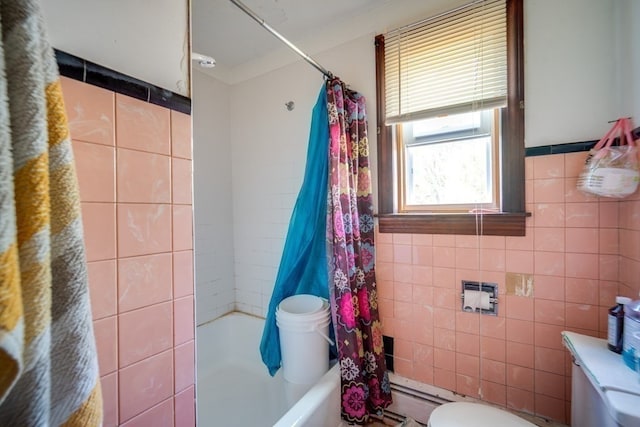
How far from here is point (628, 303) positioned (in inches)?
34.6

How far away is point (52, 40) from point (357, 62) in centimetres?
152

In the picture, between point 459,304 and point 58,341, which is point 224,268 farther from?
point 58,341

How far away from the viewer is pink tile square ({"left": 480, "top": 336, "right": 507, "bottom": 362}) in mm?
1356

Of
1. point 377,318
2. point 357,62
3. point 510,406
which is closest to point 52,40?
point 357,62

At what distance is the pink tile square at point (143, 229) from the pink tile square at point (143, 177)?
23 mm

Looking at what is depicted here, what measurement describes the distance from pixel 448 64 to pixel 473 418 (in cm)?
167

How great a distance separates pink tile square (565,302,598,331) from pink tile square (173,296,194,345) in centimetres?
159

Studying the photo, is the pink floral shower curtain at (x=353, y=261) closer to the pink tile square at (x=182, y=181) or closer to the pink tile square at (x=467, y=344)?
the pink tile square at (x=467, y=344)

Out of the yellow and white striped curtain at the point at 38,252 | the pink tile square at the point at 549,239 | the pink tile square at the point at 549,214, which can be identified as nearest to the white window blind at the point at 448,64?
the pink tile square at the point at 549,214

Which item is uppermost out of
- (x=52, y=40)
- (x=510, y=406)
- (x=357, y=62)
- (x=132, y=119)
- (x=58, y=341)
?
(x=357, y=62)

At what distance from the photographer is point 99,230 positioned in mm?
655

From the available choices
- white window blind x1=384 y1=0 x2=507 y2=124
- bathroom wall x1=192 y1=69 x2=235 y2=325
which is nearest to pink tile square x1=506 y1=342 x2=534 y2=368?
white window blind x1=384 y1=0 x2=507 y2=124

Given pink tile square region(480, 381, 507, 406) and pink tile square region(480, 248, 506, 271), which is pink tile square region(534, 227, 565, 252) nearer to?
pink tile square region(480, 248, 506, 271)

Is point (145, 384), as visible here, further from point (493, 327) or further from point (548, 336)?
point (548, 336)
